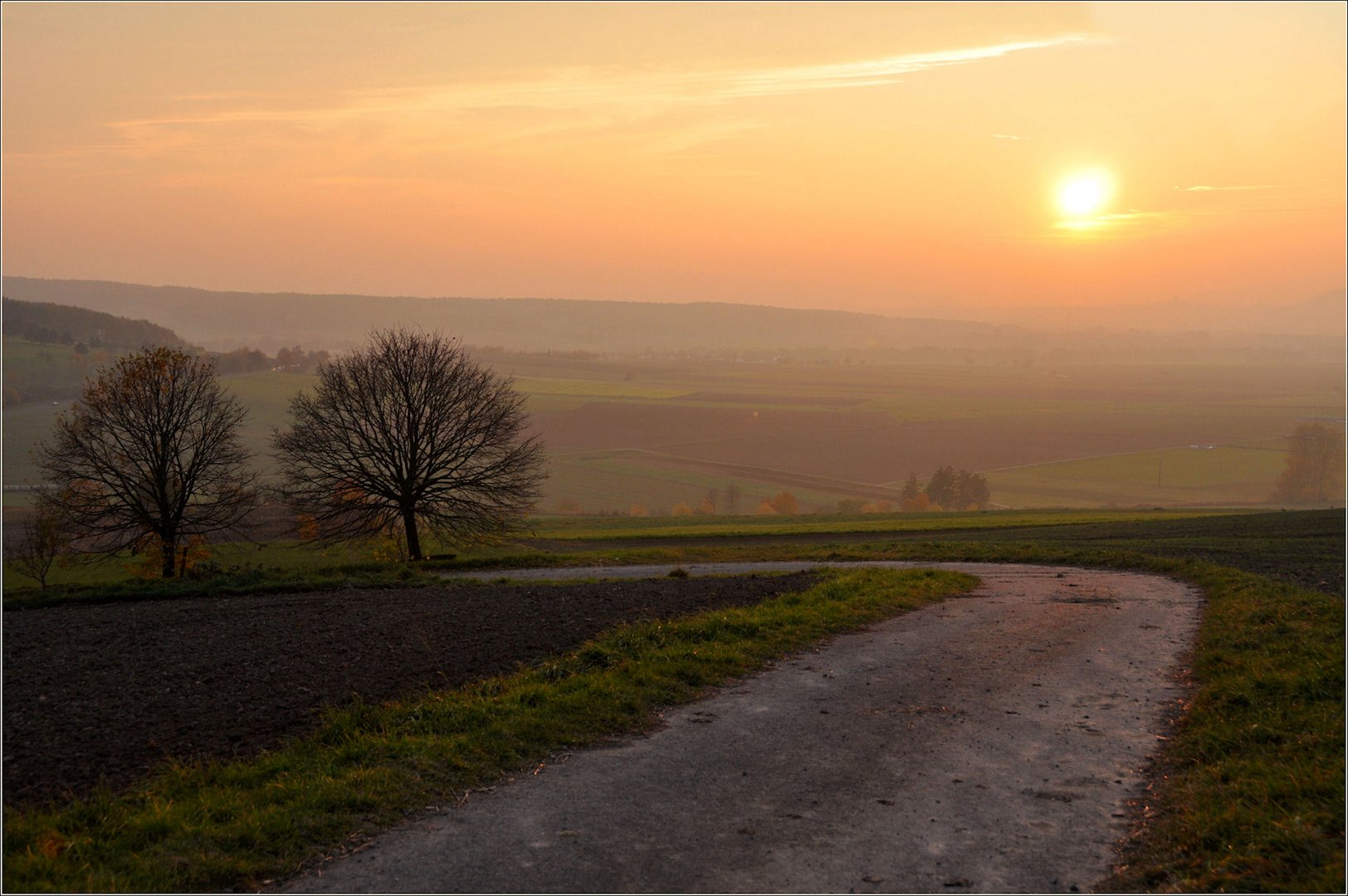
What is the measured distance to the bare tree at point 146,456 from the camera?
3975cm

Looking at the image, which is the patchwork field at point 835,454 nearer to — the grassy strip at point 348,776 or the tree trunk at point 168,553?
the tree trunk at point 168,553

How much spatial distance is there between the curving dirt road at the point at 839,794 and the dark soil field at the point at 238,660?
12.2 ft

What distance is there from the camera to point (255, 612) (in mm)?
20188

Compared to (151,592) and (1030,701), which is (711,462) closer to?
(151,592)

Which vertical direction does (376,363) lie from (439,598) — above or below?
above

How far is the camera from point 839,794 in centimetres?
998

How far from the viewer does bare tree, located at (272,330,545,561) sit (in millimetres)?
42594

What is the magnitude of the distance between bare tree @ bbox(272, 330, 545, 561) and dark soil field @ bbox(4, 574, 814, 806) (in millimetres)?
18651

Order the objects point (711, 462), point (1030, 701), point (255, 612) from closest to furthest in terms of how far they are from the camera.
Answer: point (1030, 701) < point (255, 612) < point (711, 462)

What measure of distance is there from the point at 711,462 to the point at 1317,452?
3098 inches

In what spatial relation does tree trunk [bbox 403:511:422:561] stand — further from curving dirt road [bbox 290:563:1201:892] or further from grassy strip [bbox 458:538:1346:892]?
grassy strip [bbox 458:538:1346:892]

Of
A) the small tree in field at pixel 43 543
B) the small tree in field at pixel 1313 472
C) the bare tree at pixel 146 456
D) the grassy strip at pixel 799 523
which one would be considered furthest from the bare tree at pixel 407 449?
the small tree in field at pixel 1313 472

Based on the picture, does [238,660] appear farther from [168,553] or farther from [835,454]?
[835,454]

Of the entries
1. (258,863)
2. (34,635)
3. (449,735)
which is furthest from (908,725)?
(34,635)
